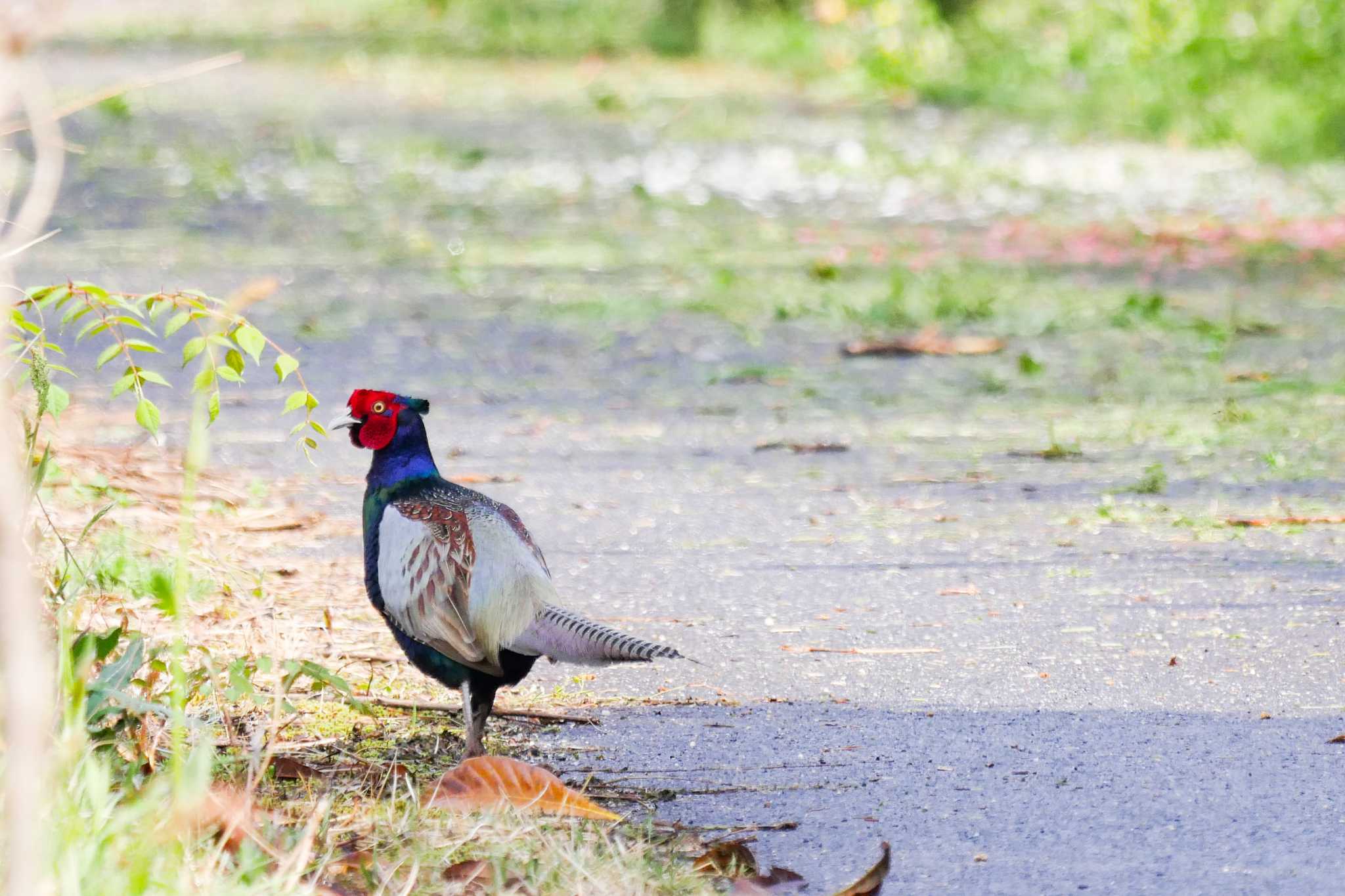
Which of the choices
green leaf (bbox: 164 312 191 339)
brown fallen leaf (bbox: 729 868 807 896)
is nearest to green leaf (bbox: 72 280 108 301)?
green leaf (bbox: 164 312 191 339)

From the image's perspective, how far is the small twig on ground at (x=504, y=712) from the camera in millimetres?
3652

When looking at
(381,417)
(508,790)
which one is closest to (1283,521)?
(381,417)

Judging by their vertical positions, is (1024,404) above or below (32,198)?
below

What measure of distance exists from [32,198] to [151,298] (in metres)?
1.22

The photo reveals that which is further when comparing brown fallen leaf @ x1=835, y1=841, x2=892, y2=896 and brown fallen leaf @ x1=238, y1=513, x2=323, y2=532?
brown fallen leaf @ x1=238, y1=513, x2=323, y2=532

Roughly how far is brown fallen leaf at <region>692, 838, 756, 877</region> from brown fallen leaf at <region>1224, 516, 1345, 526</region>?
2.68m

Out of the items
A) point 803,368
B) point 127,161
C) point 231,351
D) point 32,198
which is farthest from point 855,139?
point 32,198

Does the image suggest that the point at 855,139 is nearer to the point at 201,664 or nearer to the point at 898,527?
the point at 898,527

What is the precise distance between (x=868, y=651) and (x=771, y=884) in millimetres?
1329

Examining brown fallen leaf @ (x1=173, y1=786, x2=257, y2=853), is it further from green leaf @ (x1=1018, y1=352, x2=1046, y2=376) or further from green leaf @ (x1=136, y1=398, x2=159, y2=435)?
green leaf @ (x1=1018, y1=352, x2=1046, y2=376)

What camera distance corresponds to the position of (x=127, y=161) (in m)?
13.7

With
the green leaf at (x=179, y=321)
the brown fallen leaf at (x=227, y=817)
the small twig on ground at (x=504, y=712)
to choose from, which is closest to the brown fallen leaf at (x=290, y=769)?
the brown fallen leaf at (x=227, y=817)

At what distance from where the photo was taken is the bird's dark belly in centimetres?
333

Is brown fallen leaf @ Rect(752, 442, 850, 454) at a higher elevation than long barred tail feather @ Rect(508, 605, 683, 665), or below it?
below
